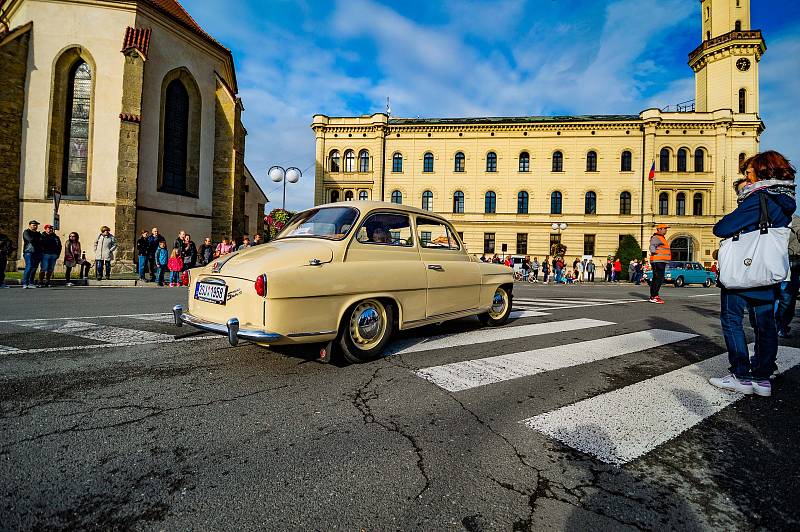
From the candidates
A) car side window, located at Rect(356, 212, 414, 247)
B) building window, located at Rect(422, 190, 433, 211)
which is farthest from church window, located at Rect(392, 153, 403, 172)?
car side window, located at Rect(356, 212, 414, 247)

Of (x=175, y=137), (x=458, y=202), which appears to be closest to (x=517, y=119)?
(x=458, y=202)

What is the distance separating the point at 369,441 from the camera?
2.23m

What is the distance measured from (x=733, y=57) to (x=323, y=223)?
1883 inches

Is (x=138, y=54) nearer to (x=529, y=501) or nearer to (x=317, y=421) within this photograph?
(x=317, y=421)

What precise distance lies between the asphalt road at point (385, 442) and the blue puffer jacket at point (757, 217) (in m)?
0.82

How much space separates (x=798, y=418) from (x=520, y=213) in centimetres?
3612

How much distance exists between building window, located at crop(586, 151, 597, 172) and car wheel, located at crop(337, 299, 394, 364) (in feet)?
125

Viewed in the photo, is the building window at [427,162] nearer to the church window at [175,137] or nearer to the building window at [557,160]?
the building window at [557,160]

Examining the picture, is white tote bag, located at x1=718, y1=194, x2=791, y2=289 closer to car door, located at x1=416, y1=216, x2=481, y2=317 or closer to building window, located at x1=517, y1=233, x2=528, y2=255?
car door, located at x1=416, y1=216, x2=481, y2=317

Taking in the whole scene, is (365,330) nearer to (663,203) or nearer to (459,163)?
(459,163)

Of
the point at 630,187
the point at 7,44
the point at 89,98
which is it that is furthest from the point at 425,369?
Answer: the point at 630,187

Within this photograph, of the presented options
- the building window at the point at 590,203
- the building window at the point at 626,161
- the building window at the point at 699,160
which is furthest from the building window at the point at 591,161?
the building window at the point at 699,160

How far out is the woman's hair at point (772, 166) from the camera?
117 inches

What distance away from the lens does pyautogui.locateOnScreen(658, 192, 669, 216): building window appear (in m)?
35.8
